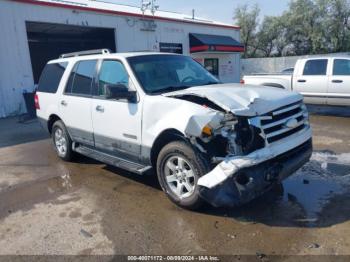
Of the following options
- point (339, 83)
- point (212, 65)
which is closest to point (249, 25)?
point (212, 65)

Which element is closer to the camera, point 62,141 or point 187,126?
point 187,126

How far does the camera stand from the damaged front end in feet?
11.2

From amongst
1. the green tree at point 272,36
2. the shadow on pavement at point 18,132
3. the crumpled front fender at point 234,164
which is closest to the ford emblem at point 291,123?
the crumpled front fender at point 234,164

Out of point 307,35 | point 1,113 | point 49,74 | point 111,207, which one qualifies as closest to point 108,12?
point 1,113

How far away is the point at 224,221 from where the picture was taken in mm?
3721

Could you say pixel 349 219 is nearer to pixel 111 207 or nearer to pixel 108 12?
pixel 111 207

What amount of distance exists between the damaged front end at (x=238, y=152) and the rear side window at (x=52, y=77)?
146 inches

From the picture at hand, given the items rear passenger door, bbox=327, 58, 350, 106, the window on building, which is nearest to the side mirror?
rear passenger door, bbox=327, 58, 350, 106

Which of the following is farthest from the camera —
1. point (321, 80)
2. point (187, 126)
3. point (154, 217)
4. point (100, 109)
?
point (321, 80)

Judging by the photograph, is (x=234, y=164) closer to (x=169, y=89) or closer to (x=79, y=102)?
(x=169, y=89)

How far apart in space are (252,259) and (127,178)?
2.81 metres

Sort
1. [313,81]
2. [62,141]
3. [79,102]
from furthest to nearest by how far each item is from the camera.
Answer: [313,81], [62,141], [79,102]

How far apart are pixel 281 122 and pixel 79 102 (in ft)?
11.2

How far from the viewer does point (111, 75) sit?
4.96 m
